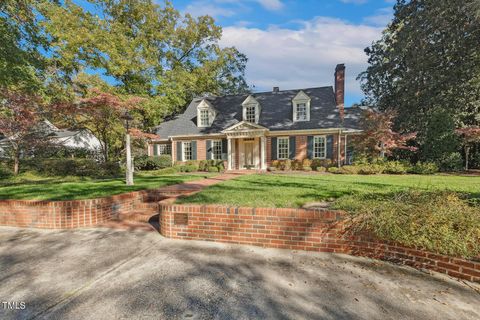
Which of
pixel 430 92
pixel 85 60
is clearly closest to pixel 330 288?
pixel 430 92

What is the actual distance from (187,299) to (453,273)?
10.8 feet

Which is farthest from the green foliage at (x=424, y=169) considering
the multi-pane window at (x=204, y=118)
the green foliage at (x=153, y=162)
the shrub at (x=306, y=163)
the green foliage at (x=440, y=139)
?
the green foliage at (x=153, y=162)

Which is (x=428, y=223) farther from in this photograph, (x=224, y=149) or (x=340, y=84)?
(x=340, y=84)

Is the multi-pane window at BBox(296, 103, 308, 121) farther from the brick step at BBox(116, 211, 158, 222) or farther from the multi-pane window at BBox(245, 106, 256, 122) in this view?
the brick step at BBox(116, 211, 158, 222)

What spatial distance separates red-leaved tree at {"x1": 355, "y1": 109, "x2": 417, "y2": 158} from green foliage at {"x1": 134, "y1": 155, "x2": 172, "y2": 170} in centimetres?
1408

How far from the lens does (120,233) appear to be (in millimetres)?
4523

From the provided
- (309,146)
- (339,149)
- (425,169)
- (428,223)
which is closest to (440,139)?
(425,169)

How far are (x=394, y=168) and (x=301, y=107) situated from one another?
751cm

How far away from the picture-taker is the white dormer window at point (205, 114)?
1892 centimetres

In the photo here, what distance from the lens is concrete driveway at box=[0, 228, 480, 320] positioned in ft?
7.23

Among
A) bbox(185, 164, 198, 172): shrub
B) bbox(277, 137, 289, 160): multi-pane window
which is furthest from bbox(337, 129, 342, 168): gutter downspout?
bbox(185, 164, 198, 172): shrub

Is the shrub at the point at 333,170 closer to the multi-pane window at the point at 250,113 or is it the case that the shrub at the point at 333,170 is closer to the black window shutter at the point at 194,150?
the multi-pane window at the point at 250,113

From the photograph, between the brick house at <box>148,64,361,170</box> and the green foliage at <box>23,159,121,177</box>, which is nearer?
the green foliage at <box>23,159,121,177</box>

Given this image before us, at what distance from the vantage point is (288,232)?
12.1 feet
